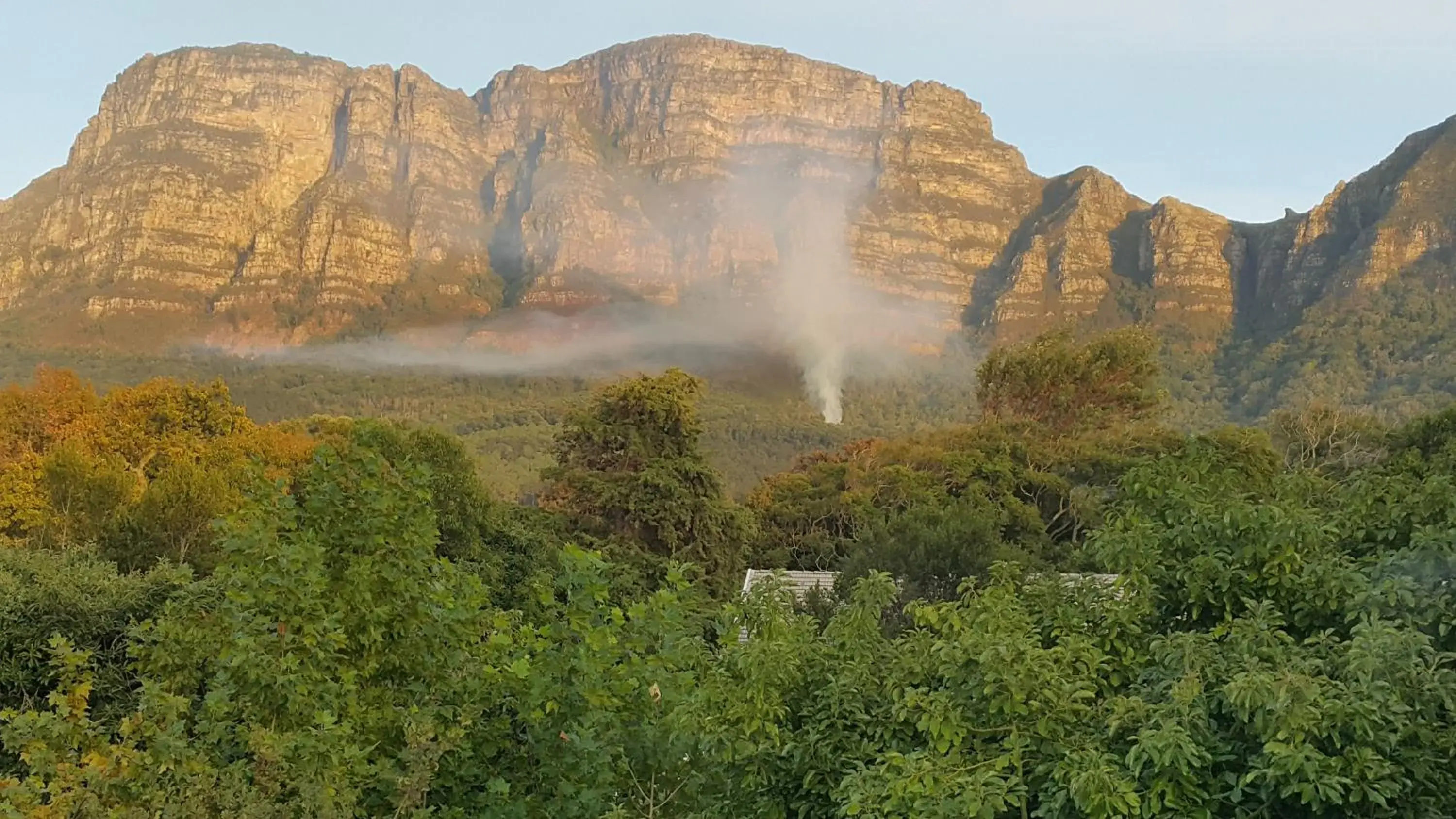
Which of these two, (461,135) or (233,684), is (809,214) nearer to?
(461,135)

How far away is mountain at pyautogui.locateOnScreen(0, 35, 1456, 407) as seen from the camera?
13625 cm

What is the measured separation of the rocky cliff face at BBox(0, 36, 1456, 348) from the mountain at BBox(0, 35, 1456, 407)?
18.3 inches

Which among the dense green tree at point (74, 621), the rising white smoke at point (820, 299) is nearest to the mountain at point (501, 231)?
the rising white smoke at point (820, 299)

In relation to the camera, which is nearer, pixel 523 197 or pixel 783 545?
pixel 783 545

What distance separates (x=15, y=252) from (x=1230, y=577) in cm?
18504

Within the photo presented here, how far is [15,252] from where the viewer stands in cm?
15112

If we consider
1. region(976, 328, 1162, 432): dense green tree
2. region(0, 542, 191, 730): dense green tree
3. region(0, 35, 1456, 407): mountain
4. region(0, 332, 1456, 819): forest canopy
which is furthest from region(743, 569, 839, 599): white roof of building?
region(0, 35, 1456, 407): mountain

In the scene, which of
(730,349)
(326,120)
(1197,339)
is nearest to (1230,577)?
(1197,339)

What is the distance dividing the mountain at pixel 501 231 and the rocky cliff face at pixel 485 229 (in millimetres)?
465

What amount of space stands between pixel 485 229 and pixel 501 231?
9.12 feet

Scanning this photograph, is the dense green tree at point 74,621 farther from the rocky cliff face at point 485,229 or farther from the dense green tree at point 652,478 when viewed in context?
the rocky cliff face at point 485,229

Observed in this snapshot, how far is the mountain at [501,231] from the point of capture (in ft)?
447

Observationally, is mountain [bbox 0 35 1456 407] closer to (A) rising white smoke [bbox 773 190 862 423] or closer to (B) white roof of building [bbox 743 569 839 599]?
(A) rising white smoke [bbox 773 190 862 423]

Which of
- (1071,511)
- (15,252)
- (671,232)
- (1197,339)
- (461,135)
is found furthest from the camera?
(461,135)
